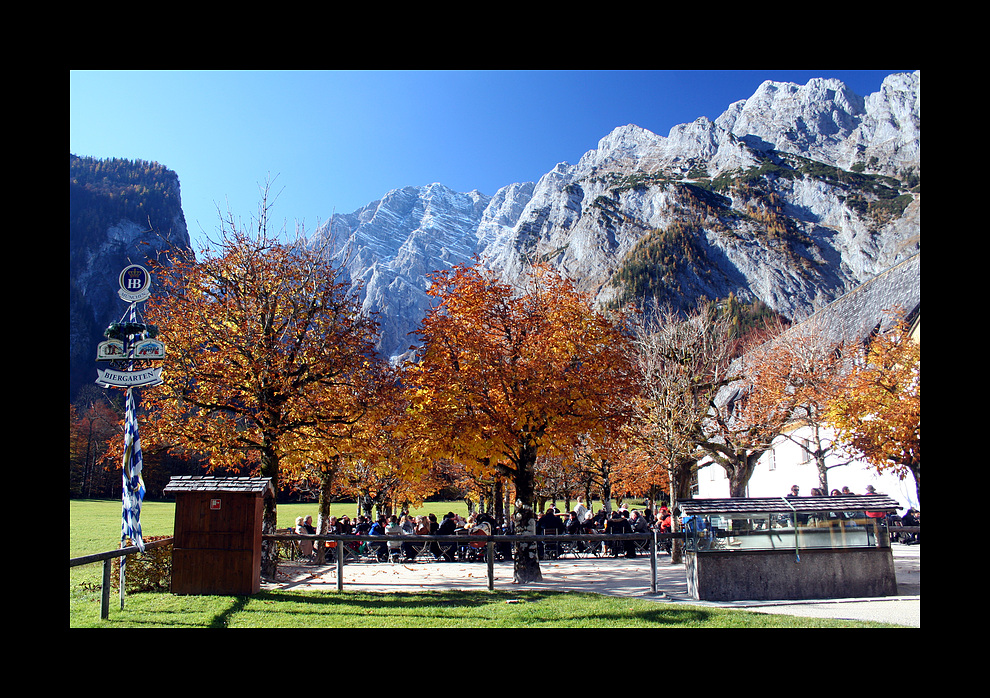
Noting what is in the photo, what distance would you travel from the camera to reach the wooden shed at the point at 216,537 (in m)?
11.1

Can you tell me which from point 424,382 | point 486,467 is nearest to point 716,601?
point 486,467

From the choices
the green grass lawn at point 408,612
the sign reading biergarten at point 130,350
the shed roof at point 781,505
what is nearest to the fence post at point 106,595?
the green grass lawn at point 408,612

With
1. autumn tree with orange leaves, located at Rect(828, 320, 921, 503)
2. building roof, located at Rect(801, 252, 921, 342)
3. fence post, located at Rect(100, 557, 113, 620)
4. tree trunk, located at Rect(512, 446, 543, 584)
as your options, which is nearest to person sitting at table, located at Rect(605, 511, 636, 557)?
tree trunk, located at Rect(512, 446, 543, 584)

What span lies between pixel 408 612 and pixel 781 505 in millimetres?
7190

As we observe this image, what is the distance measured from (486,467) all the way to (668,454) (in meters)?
7.85

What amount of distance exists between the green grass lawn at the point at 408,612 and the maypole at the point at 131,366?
108 centimetres

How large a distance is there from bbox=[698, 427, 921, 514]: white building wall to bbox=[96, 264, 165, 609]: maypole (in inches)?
897

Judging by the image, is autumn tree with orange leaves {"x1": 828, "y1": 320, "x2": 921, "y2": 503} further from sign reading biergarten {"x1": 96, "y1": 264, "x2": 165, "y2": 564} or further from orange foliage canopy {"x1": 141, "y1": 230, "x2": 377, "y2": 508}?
sign reading biergarten {"x1": 96, "y1": 264, "x2": 165, "y2": 564}

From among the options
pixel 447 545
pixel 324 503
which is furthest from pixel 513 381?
pixel 324 503

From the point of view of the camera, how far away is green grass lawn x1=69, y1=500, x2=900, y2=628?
8234mm

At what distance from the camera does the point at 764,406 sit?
22.8 metres

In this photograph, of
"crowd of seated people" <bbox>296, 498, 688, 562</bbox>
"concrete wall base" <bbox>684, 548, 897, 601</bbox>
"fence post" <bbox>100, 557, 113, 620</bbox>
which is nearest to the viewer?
"fence post" <bbox>100, 557, 113, 620</bbox>

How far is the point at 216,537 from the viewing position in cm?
1130

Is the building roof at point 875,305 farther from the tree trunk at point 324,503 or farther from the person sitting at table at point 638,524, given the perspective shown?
the tree trunk at point 324,503
